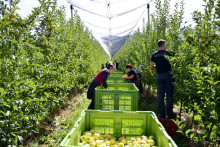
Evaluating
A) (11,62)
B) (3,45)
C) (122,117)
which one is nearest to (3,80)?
(11,62)

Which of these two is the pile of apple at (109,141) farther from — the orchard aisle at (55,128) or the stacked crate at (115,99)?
the orchard aisle at (55,128)

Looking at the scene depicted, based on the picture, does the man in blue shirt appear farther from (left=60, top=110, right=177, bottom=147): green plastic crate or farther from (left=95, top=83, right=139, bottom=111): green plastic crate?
(left=60, top=110, right=177, bottom=147): green plastic crate

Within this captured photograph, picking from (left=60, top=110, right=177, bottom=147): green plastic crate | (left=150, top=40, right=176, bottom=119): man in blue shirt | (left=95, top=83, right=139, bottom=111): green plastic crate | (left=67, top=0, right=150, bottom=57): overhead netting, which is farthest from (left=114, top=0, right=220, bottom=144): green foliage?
(left=67, top=0, right=150, bottom=57): overhead netting

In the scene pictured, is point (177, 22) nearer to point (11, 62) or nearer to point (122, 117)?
point (122, 117)

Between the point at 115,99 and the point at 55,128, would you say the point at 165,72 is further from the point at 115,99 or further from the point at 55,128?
the point at 55,128

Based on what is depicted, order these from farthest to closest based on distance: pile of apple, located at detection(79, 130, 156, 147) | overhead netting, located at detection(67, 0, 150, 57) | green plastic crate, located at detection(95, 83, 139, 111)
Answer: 1. overhead netting, located at detection(67, 0, 150, 57)
2. green plastic crate, located at detection(95, 83, 139, 111)
3. pile of apple, located at detection(79, 130, 156, 147)

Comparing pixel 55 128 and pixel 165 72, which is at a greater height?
pixel 165 72

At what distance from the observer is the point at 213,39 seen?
9.70 feet

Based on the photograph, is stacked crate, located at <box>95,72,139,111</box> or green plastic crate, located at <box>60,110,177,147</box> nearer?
green plastic crate, located at <box>60,110,177,147</box>

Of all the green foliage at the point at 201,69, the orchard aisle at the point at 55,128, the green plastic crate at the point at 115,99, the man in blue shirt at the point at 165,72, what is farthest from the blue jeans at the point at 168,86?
the orchard aisle at the point at 55,128

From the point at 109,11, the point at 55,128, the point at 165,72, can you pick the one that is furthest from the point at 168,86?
the point at 109,11

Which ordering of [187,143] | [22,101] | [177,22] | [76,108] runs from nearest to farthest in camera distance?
[22,101]
[187,143]
[177,22]
[76,108]

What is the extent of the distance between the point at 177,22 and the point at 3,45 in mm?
4281

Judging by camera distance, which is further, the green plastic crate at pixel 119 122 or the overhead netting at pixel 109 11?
the overhead netting at pixel 109 11
